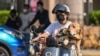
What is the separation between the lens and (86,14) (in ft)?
79.8

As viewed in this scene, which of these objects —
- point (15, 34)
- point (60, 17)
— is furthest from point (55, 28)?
point (15, 34)

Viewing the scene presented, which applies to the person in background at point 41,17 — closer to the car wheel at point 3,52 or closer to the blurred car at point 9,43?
the blurred car at point 9,43

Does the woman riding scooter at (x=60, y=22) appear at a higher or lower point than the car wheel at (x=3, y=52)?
higher

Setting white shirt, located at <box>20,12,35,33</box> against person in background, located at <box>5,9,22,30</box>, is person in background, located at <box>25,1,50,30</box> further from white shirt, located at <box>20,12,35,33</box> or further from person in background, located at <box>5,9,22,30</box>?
person in background, located at <box>5,9,22,30</box>

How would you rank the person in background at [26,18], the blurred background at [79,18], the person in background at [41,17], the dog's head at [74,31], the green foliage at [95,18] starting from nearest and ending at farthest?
the dog's head at [74,31] < the person in background at [41,17] < the person in background at [26,18] < the blurred background at [79,18] < the green foliage at [95,18]

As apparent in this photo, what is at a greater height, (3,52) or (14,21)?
(14,21)

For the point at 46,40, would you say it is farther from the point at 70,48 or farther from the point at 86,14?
the point at 86,14

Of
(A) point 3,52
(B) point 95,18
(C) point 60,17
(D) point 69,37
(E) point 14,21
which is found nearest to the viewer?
(D) point 69,37

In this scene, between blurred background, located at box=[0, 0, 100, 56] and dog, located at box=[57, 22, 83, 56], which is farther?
blurred background, located at box=[0, 0, 100, 56]

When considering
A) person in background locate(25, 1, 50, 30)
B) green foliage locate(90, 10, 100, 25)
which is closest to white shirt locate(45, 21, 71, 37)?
person in background locate(25, 1, 50, 30)

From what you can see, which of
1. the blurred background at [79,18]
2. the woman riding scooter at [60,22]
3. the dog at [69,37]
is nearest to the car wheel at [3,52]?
the blurred background at [79,18]

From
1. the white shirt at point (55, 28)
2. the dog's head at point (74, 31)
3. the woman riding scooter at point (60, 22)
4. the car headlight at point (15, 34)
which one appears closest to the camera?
the dog's head at point (74, 31)

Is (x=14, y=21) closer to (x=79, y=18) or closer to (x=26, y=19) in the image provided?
(x=26, y=19)

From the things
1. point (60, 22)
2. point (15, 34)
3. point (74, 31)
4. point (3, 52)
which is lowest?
point (3, 52)
